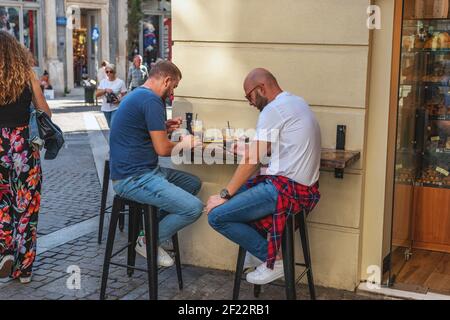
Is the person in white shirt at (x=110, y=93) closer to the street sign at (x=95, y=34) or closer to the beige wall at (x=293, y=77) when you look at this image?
the beige wall at (x=293, y=77)

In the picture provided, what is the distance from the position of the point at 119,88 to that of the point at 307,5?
246 inches

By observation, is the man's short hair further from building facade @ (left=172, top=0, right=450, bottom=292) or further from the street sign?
the street sign

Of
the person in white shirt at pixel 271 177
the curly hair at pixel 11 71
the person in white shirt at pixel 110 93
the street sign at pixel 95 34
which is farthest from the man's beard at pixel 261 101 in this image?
the street sign at pixel 95 34

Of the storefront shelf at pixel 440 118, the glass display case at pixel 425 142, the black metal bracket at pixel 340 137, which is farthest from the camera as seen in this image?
the storefront shelf at pixel 440 118

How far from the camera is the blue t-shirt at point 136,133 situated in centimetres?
405

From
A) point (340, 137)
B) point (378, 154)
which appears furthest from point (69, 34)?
point (378, 154)

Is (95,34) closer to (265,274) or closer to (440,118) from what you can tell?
(440,118)

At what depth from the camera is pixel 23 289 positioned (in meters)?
4.53

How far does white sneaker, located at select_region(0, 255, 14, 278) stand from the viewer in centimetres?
460

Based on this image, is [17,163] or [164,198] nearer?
[164,198]

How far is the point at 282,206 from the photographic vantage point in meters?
3.76

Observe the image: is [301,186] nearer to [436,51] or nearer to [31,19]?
[436,51]

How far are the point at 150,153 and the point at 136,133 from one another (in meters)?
0.18

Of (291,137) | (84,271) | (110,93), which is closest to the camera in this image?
(291,137)
